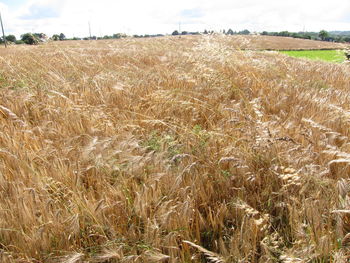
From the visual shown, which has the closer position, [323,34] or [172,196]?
[172,196]

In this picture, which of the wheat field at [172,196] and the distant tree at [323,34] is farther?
the distant tree at [323,34]

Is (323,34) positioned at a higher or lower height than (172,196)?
higher

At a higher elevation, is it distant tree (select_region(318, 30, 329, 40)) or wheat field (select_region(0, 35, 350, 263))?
distant tree (select_region(318, 30, 329, 40))

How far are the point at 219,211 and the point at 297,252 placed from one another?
48 cm

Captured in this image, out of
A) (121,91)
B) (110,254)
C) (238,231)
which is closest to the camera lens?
(110,254)

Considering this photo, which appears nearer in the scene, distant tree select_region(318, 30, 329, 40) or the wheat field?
the wheat field

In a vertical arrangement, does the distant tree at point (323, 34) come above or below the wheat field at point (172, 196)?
above

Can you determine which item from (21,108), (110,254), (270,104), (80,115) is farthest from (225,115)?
(21,108)

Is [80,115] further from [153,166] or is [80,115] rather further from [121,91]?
[153,166]

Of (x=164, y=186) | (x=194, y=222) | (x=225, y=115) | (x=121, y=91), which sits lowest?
(x=194, y=222)

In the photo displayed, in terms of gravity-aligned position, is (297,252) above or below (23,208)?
below

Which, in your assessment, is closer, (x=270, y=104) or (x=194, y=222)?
(x=194, y=222)

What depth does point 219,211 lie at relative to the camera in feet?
5.50

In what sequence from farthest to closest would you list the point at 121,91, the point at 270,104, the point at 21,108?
1. the point at 121,91
2. the point at 270,104
3. the point at 21,108
